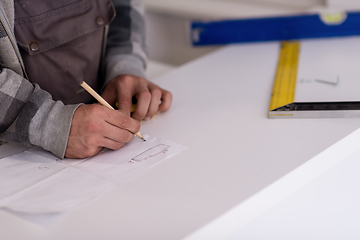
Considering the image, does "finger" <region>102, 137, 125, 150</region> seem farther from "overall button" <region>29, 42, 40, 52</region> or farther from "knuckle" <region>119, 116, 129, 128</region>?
"overall button" <region>29, 42, 40, 52</region>

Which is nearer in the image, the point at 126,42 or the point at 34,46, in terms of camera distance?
the point at 34,46

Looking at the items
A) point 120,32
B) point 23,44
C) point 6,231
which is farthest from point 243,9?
point 6,231

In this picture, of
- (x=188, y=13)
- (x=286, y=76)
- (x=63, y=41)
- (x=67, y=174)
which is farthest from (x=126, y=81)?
(x=188, y=13)

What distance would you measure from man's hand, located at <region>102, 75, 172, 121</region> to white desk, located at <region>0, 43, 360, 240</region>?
1.3 inches

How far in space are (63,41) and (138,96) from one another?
0.30 meters

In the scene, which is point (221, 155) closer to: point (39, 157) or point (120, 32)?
point (39, 157)

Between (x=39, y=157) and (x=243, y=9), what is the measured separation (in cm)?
144

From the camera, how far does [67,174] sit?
0.73m

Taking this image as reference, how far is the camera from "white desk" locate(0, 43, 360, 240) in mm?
576

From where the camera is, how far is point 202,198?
611 millimetres

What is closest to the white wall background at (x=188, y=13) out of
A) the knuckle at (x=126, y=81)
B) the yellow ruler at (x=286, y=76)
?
the yellow ruler at (x=286, y=76)

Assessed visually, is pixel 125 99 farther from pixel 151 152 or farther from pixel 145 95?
pixel 151 152

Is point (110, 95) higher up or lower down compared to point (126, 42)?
lower down

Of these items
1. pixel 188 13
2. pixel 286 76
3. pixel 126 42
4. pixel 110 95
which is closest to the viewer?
pixel 110 95
